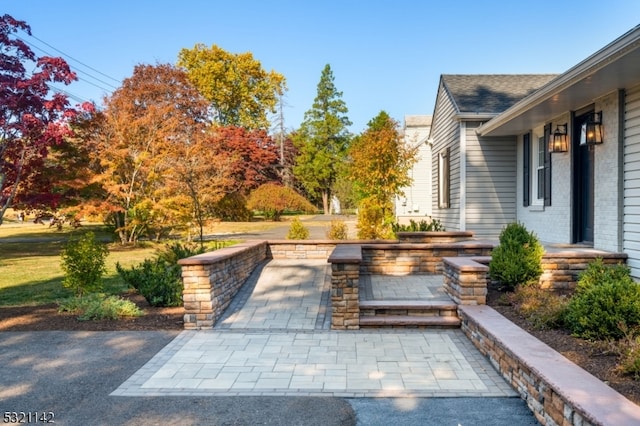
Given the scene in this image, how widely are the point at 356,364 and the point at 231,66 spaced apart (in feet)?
122

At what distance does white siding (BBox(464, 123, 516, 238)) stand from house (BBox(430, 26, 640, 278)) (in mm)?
23

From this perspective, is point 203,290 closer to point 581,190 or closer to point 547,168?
point 581,190

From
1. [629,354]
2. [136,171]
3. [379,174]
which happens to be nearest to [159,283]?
[629,354]

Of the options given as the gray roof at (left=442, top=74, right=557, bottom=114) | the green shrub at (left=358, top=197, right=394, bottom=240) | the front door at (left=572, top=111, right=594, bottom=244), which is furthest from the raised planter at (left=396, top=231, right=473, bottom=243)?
the gray roof at (left=442, top=74, right=557, bottom=114)

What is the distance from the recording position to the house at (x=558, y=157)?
6113 mm

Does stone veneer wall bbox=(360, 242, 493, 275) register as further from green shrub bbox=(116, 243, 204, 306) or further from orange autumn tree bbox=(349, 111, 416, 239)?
green shrub bbox=(116, 243, 204, 306)

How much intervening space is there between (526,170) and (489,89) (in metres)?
3.15

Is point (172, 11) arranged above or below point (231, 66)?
below

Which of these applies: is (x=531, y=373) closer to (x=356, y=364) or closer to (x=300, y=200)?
(x=356, y=364)

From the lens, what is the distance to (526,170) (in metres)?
10.2

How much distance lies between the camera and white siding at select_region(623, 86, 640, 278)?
605 centimetres

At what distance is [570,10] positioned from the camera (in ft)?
36.6

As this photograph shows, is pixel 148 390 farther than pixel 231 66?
No

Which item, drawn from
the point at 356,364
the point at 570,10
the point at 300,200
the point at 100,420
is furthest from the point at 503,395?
the point at 300,200
